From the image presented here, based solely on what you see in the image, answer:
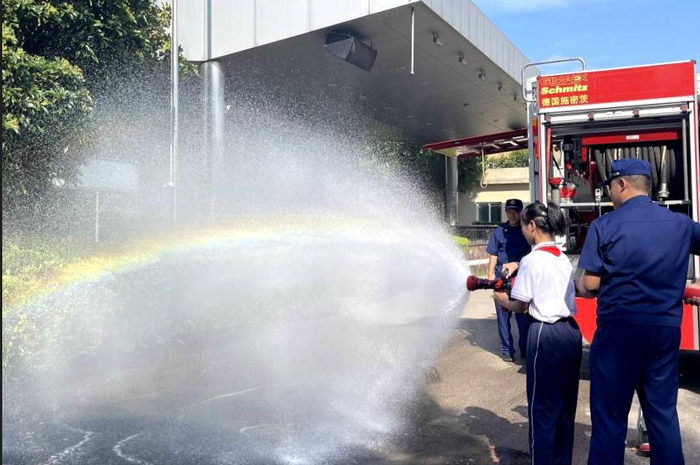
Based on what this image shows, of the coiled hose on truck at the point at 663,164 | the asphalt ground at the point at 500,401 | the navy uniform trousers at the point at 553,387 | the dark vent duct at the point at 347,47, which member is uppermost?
the dark vent duct at the point at 347,47

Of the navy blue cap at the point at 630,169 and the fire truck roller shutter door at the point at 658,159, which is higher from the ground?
the fire truck roller shutter door at the point at 658,159

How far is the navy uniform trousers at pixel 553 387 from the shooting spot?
3.63 m

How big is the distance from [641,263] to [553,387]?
856mm

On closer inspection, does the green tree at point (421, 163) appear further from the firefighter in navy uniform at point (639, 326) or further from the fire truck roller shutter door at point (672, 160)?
the firefighter in navy uniform at point (639, 326)

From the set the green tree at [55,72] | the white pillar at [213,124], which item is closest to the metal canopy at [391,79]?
the white pillar at [213,124]

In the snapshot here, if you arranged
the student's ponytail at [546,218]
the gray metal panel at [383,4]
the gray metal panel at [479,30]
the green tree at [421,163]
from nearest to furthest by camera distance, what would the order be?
the student's ponytail at [546,218] < the gray metal panel at [383,4] < the gray metal panel at [479,30] < the green tree at [421,163]

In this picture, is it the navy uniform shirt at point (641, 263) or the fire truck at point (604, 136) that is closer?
the navy uniform shirt at point (641, 263)

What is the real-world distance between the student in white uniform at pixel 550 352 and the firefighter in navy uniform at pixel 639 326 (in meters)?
0.20

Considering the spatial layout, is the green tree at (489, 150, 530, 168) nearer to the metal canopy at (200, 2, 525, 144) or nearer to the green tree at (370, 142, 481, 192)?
the green tree at (370, 142, 481, 192)

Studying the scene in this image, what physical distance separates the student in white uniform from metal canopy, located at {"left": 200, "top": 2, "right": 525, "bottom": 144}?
25.2ft

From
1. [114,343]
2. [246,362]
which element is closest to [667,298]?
[246,362]

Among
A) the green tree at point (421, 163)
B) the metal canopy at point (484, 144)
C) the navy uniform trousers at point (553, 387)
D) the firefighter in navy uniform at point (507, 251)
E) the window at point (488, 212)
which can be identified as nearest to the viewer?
the navy uniform trousers at point (553, 387)

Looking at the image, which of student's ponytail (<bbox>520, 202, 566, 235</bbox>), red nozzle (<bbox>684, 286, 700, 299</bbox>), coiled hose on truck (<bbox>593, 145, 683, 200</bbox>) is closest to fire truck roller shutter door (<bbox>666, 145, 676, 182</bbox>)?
coiled hose on truck (<bbox>593, 145, 683, 200</bbox>)

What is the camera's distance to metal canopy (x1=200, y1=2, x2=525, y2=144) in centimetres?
1165
